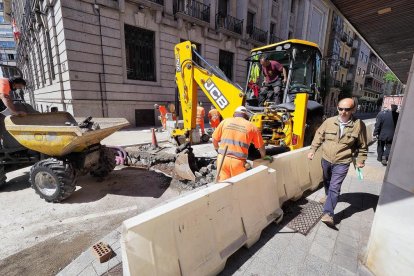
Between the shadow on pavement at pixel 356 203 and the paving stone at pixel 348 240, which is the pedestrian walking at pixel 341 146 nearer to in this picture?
the paving stone at pixel 348 240

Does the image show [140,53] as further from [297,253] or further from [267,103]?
[297,253]

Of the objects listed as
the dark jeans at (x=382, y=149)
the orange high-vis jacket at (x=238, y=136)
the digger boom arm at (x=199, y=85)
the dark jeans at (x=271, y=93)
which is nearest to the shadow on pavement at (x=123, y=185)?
the digger boom arm at (x=199, y=85)

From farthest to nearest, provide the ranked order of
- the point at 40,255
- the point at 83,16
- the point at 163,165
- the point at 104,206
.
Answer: the point at 83,16
the point at 163,165
the point at 104,206
the point at 40,255

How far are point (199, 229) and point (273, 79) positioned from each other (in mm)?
4890

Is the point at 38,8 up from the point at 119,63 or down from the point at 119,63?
up

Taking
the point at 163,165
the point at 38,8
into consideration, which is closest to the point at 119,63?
the point at 38,8

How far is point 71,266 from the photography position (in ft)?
7.37

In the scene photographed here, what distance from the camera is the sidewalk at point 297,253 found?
2.29m

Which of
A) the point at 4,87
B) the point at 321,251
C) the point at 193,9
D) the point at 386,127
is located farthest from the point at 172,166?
the point at 193,9

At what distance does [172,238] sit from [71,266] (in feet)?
4.25

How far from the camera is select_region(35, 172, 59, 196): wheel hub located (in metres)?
3.91

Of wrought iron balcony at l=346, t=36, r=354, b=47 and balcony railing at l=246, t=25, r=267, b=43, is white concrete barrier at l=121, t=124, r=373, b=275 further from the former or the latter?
wrought iron balcony at l=346, t=36, r=354, b=47

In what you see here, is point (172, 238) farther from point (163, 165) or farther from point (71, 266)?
point (163, 165)

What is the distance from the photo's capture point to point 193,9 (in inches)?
563
